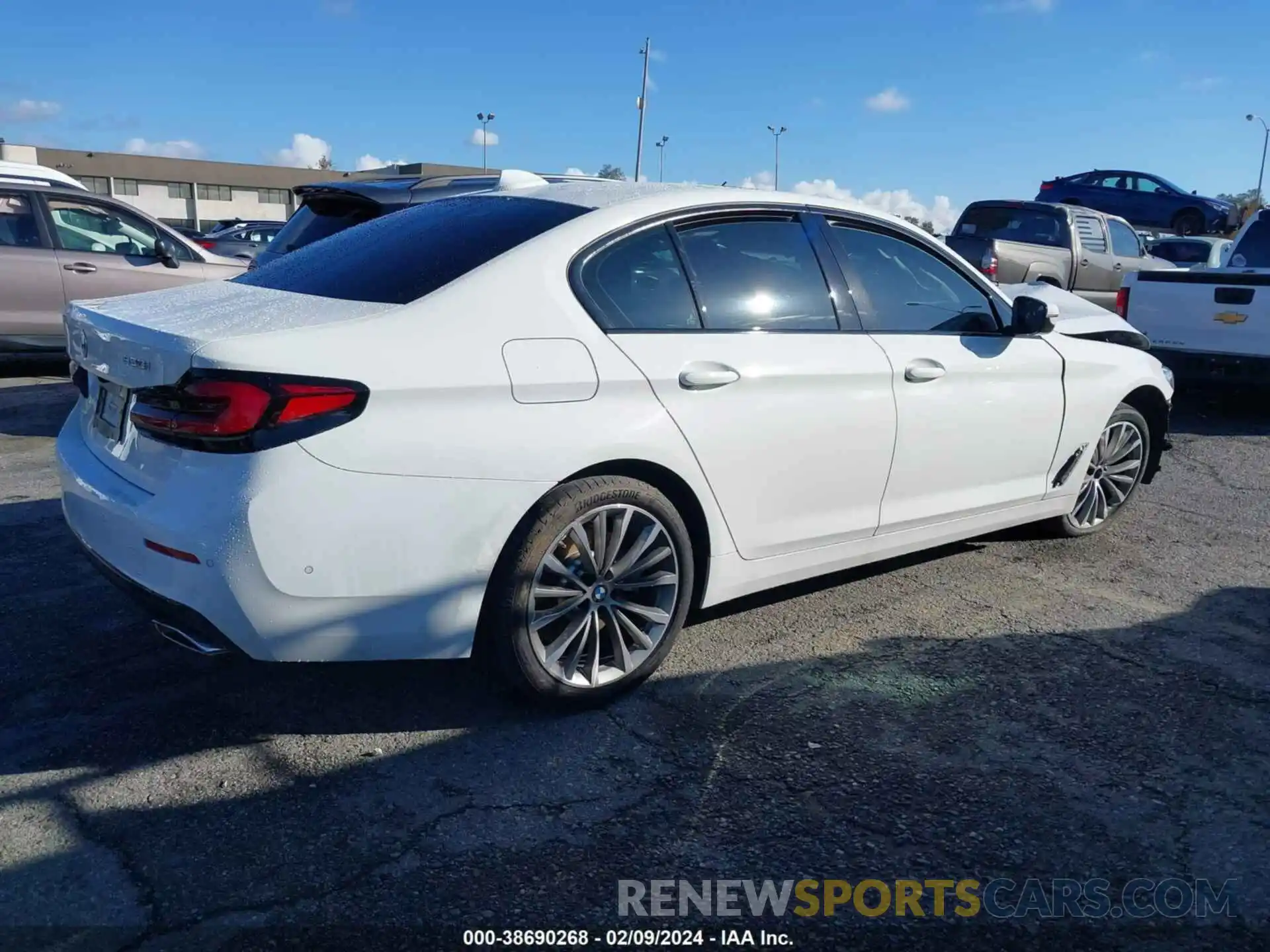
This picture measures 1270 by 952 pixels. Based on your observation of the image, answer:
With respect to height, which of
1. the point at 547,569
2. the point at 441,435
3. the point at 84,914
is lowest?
the point at 84,914

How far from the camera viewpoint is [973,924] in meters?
2.54

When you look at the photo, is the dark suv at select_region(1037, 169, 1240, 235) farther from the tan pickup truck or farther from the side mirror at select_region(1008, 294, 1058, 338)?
the side mirror at select_region(1008, 294, 1058, 338)

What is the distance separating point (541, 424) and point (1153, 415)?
3927 millimetres

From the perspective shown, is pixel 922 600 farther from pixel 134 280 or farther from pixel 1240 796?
pixel 134 280

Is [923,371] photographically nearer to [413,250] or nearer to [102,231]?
[413,250]

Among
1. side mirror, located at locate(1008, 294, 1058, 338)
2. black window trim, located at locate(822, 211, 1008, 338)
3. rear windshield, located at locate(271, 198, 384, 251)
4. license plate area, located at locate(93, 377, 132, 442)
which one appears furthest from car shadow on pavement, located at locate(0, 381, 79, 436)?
side mirror, located at locate(1008, 294, 1058, 338)

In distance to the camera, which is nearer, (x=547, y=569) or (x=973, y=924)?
(x=973, y=924)

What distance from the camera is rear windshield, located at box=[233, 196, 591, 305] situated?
11.1 ft

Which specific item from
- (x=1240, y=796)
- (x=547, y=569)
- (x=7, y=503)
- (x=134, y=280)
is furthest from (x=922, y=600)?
(x=134, y=280)

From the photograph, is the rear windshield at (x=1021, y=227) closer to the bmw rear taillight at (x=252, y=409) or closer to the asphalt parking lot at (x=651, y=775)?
the asphalt parking lot at (x=651, y=775)

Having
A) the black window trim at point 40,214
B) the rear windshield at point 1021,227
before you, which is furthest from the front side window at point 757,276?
the rear windshield at point 1021,227

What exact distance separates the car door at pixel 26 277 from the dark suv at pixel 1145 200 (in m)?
21.7

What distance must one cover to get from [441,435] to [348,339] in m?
0.36

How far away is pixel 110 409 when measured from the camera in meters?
3.30
